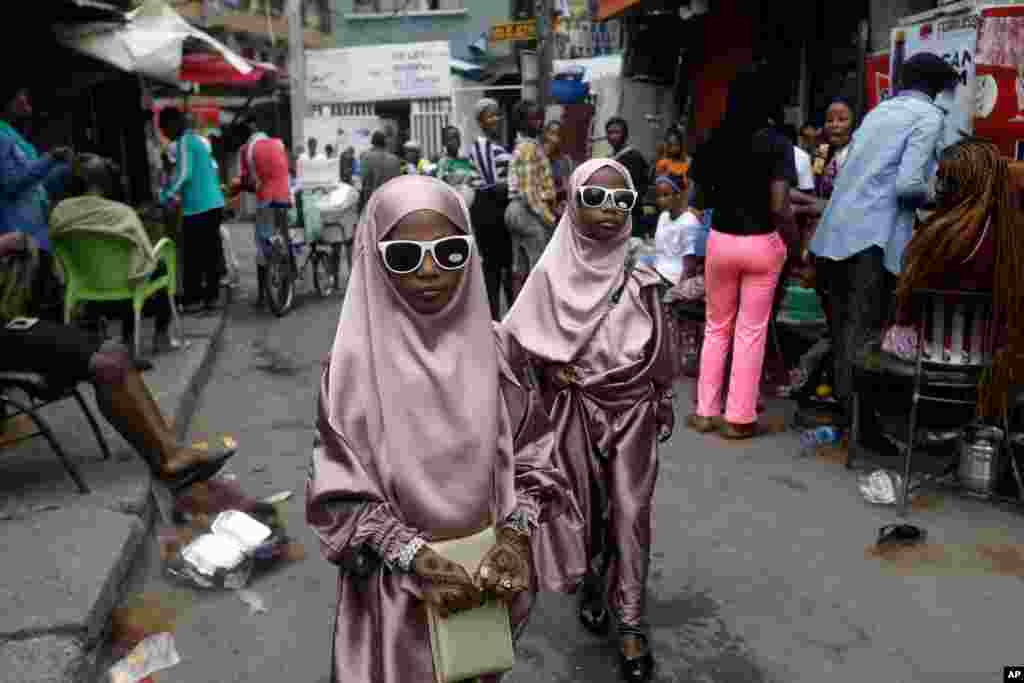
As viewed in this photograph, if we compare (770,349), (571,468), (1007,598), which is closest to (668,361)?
(571,468)

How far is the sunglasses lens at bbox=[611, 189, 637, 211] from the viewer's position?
125 inches

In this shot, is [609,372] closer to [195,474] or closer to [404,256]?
[404,256]

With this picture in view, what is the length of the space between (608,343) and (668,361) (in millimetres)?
217

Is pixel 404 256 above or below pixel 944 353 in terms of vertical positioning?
above

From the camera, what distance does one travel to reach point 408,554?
6.34 ft

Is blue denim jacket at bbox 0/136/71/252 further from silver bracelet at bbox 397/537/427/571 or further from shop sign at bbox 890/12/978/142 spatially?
shop sign at bbox 890/12/978/142

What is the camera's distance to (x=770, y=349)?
22.1ft

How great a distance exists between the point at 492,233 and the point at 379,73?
15.9 meters

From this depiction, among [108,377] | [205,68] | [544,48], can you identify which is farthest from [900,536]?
[544,48]

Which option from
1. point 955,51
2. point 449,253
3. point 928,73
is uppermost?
point 955,51

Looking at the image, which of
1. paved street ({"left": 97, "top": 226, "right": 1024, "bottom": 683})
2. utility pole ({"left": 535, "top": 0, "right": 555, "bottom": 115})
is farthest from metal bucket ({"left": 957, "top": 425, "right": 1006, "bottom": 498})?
utility pole ({"left": 535, "top": 0, "right": 555, "bottom": 115})

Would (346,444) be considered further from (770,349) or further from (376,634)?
(770,349)

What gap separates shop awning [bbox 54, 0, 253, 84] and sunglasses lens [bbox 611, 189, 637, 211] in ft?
21.2

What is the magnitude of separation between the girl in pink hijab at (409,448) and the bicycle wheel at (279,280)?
8.04 meters
